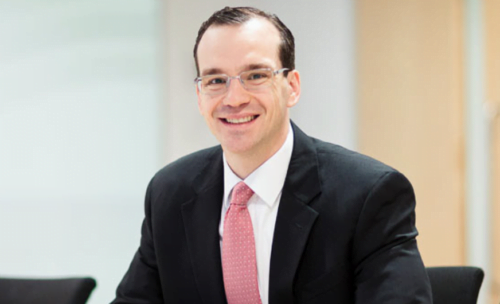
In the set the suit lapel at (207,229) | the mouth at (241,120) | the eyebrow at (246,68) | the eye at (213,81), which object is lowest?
the suit lapel at (207,229)

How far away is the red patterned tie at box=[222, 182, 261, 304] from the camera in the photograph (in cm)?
197

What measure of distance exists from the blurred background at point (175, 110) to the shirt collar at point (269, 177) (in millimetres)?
2558

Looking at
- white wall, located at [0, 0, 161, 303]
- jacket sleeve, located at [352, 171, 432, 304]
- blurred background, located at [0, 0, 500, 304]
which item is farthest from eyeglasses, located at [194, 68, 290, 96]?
white wall, located at [0, 0, 161, 303]

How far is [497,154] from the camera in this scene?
4328mm

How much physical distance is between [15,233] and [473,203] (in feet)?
10.1

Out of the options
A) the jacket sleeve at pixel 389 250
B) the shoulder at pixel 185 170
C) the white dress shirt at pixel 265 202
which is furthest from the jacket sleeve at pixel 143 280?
the jacket sleeve at pixel 389 250

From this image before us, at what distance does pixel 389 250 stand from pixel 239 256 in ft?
1.36

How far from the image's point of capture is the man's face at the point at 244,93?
1.96 m

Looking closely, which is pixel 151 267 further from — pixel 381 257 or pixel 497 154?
pixel 497 154

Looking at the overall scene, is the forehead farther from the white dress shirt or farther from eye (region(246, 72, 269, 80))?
the white dress shirt

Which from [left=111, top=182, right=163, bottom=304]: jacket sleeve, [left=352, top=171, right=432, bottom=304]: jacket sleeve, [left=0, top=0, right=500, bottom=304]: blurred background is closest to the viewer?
[left=352, top=171, right=432, bottom=304]: jacket sleeve

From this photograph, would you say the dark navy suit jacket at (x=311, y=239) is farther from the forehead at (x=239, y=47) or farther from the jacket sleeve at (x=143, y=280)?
the forehead at (x=239, y=47)

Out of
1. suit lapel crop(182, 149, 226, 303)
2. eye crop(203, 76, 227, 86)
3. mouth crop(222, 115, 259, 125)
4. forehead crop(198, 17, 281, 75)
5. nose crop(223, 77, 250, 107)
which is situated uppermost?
forehead crop(198, 17, 281, 75)

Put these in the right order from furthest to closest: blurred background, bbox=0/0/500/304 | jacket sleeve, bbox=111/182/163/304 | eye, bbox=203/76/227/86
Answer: blurred background, bbox=0/0/500/304
jacket sleeve, bbox=111/182/163/304
eye, bbox=203/76/227/86
